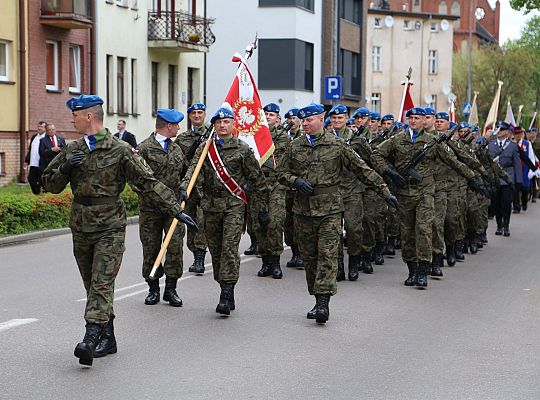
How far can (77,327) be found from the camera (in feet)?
29.8

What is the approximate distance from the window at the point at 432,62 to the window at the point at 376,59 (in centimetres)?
429

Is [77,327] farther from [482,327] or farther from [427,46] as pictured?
[427,46]

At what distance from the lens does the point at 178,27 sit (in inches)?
1416

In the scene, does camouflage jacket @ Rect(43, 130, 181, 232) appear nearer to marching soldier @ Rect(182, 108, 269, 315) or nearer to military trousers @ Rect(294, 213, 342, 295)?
marching soldier @ Rect(182, 108, 269, 315)

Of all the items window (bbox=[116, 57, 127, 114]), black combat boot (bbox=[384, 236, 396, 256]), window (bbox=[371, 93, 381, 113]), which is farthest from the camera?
window (bbox=[371, 93, 381, 113])

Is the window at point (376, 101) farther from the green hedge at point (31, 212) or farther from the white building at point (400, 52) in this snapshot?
the green hedge at point (31, 212)

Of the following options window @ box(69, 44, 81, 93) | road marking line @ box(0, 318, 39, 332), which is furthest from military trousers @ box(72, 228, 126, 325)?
window @ box(69, 44, 81, 93)

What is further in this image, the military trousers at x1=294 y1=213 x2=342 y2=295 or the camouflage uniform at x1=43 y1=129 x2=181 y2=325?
the military trousers at x1=294 y1=213 x2=342 y2=295

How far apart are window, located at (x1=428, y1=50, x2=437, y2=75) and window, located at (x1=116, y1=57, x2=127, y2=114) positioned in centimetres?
5096

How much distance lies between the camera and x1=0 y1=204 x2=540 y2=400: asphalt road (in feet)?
23.1

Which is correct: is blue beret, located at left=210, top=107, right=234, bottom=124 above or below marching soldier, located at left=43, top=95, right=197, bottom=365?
above

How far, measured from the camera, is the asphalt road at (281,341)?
7051 mm

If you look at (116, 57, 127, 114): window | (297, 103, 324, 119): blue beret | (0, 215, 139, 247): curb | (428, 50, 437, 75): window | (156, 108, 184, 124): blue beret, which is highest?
(428, 50, 437, 75): window

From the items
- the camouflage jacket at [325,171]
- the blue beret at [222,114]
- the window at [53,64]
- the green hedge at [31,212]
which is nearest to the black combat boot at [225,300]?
the camouflage jacket at [325,171]
